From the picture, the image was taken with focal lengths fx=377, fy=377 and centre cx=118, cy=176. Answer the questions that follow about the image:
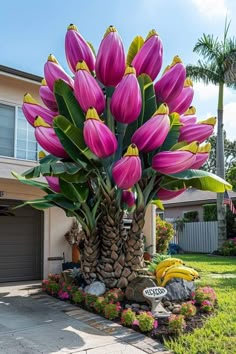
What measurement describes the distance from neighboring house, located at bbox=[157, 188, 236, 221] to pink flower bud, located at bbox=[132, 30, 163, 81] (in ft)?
62.2

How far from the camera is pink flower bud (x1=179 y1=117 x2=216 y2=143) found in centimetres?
891

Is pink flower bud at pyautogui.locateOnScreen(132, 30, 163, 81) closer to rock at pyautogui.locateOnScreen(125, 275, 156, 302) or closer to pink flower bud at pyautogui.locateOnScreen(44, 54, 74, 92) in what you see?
pink flower bud at pyautogui.locateOnScreen(44, 54, 74, 92)

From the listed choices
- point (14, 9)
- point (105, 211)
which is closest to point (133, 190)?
point (105, 211)

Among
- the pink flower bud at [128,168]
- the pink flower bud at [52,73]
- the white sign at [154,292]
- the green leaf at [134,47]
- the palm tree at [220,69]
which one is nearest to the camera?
the white sign at [154,292]

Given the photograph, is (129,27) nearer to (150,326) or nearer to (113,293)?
(113,293)

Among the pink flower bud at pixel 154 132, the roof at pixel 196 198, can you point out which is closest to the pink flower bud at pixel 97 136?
the pink flower bud at pixel 154 132

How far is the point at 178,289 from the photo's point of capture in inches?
318

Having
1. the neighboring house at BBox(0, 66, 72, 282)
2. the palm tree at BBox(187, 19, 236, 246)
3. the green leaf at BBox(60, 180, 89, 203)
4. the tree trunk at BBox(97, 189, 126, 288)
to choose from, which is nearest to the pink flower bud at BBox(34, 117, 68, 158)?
the green leaf at BBox(60, 180, 89, 203)

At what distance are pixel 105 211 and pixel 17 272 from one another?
5326mm

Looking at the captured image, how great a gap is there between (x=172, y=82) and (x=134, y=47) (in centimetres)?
154

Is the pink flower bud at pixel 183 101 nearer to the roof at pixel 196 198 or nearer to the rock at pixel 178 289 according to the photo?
the rock at pixel 178 289

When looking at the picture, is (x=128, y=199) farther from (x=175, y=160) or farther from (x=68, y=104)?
(x=68, y=104)

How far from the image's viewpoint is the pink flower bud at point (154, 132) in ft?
25.5

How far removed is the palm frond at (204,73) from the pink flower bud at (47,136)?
16172 millimetres
